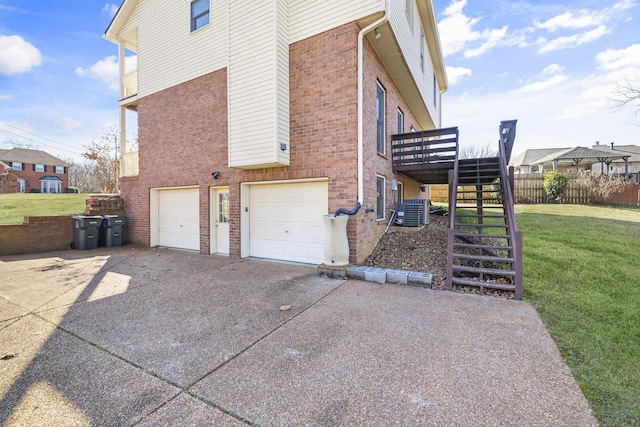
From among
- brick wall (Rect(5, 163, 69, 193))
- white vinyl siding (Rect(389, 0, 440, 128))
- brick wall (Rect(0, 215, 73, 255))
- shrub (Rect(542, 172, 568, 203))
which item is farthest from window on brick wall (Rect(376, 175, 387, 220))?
brick wall (Rect(5, 163, 69, 193))

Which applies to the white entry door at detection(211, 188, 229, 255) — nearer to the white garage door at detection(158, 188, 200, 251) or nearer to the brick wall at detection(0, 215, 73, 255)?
the white garage door at detection(158, 188, 200, 251)

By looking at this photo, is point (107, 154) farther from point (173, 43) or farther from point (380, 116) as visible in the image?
point (380, 116)

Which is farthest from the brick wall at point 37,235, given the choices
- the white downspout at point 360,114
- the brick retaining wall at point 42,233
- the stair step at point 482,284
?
the stair step at point 482,284

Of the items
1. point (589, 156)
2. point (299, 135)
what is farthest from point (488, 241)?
point (589, 156)

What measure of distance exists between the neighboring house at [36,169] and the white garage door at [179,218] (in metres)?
42.3

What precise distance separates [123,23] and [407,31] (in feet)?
32.9

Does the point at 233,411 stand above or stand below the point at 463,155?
below

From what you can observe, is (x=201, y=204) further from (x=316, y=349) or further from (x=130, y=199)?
(x=316, y=349)

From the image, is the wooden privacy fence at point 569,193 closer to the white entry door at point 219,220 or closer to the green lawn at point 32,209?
the white entry door at point 219,220

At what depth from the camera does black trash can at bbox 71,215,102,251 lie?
8885mm

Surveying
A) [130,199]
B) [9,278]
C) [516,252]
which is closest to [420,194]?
[516,252]

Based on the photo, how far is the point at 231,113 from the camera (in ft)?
22.8

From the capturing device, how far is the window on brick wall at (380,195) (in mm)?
7590

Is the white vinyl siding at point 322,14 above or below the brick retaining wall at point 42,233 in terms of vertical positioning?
above
